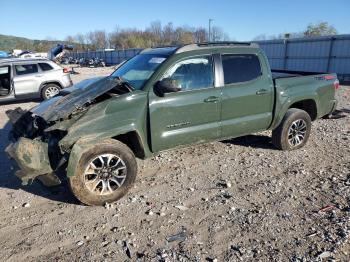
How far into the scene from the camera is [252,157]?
238 inches

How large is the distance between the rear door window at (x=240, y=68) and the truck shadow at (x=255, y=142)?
5.15ft

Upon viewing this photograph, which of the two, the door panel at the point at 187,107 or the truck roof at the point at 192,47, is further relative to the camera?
the truck roof at the point at 192,47

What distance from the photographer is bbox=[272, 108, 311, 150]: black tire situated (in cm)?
608

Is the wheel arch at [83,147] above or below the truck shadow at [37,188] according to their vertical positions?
above

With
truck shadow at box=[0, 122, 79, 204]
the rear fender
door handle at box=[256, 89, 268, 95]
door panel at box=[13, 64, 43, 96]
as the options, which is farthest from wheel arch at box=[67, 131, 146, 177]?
door panel at box=[13, 64, 43, 96]

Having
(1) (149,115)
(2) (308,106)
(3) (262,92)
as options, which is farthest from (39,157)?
(2) (308,106)

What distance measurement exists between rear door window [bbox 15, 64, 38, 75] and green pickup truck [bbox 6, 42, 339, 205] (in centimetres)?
734

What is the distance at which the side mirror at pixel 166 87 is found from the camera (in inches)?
184

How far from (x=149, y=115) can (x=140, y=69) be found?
935mm

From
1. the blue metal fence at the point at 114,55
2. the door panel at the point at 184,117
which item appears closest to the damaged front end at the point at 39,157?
the door panel at the point at 184,117

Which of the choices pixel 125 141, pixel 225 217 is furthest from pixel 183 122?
pixel 225 217

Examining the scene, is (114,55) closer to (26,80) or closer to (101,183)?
(26,80)

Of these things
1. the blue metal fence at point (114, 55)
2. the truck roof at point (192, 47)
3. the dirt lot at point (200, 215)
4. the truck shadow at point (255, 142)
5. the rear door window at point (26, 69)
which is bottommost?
the blue metal fence at point (114, 55)

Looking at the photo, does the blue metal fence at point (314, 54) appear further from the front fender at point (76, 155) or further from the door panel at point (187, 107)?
the front fender at point (76, 155)
